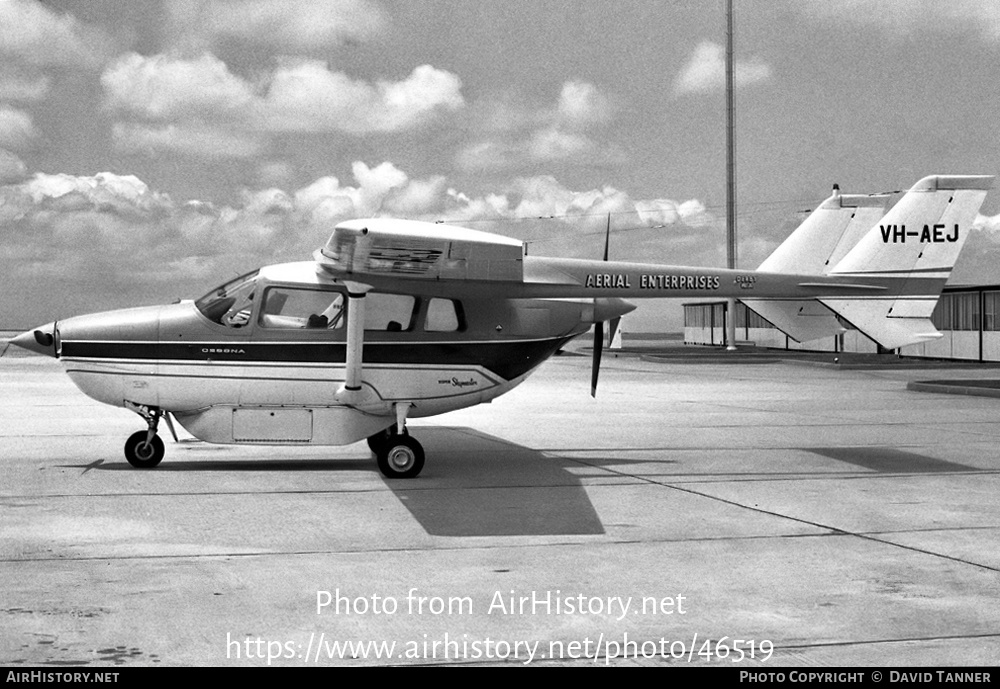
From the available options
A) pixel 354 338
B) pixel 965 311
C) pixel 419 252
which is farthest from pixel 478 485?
pixel 965 311

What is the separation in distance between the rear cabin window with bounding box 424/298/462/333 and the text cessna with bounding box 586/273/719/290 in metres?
1.59

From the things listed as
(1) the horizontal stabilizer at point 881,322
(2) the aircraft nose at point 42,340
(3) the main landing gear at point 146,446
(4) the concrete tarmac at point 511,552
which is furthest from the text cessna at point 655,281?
(2) the aircraft nose at point 42,340

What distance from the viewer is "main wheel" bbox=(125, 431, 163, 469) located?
1262 cm

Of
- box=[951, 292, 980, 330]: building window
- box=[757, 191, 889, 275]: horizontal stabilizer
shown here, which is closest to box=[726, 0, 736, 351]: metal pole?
box=[951, 292, 980, 330]: building window

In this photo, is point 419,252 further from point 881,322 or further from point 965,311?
point 965,311

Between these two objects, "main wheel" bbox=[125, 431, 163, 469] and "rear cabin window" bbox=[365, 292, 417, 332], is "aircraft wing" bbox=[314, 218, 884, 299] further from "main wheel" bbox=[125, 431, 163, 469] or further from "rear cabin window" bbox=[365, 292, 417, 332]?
"main wheel" bbox=[125, 431, 163, 469]

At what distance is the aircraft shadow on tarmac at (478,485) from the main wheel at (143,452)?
0.46 ft

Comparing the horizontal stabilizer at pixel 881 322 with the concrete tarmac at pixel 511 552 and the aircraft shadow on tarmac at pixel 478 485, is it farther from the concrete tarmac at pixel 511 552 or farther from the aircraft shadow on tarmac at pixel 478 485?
the aircraft shadow on tarmac at pixel 478 485

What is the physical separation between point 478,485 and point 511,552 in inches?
136

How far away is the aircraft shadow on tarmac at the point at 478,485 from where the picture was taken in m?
9.32

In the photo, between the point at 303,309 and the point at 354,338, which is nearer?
the point at 354,338

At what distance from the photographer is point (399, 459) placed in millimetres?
12094

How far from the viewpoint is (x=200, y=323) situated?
12.5m

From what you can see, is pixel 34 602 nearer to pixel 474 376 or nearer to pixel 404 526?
pixel 404 526
